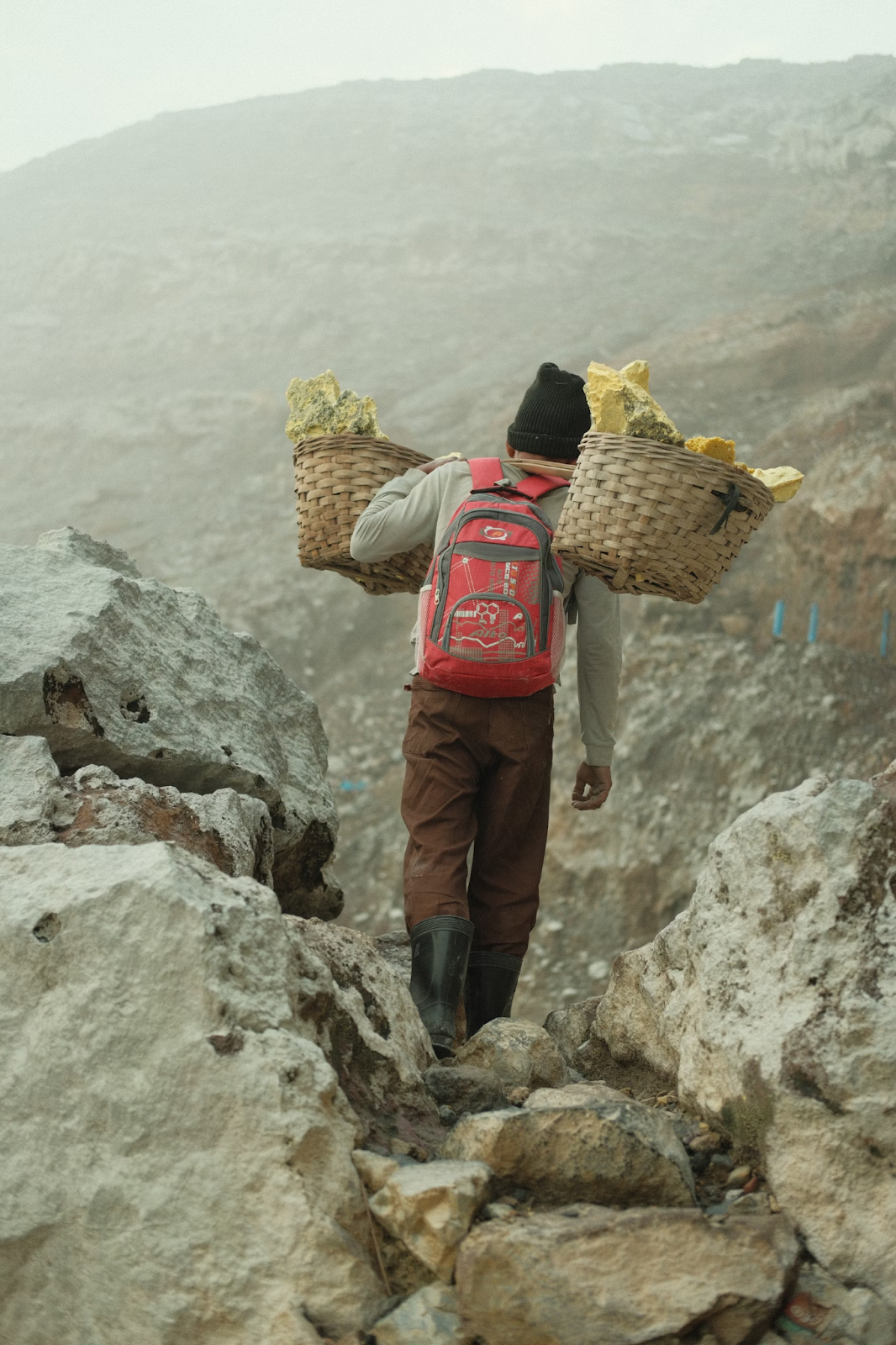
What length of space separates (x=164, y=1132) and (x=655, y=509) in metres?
1.88

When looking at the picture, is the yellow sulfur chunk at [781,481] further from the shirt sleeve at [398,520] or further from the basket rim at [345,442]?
the basket rim at [345,442]

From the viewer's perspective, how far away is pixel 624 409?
2949 mm

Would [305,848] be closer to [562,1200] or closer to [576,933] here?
[562,1200]

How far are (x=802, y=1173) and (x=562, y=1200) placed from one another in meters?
0.43

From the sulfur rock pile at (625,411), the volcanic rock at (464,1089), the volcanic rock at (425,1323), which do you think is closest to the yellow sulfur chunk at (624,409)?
the sulfur rock pile at (625,411)

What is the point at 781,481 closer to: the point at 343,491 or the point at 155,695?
the point at 343,491

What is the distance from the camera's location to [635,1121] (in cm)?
200

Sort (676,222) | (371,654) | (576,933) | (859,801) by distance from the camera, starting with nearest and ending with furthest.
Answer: (859,801) < (576,933) < (371,654) < (676,222)

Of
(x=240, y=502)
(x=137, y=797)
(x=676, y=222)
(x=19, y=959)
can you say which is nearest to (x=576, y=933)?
(x=137, y=797)

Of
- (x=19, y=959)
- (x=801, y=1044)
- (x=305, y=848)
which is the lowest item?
(x=305, y=848)

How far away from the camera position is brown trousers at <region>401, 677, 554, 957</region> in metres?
3.25

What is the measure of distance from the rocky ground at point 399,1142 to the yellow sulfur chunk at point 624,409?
1069 millimetres

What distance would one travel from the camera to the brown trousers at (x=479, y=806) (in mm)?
3254

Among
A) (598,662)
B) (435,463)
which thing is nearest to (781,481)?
(598,662)
